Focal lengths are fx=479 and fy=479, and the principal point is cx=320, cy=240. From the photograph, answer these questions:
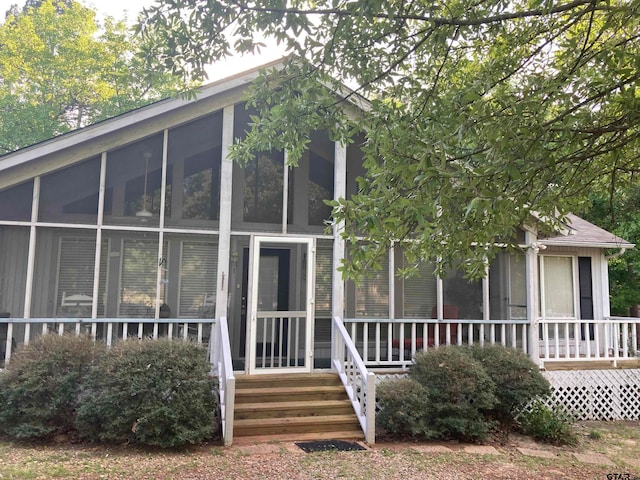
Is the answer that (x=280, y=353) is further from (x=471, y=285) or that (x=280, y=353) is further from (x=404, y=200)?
(x=404, y=200)

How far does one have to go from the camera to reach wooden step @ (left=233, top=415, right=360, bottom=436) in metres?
6.66

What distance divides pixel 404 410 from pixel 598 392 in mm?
4883

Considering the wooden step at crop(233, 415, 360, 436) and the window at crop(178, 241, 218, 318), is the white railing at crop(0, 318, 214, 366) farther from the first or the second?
the wooden step at crop(233, 415, 360, 436)

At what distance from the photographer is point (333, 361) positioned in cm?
809

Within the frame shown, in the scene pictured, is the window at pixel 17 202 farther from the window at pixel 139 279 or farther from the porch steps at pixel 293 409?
the porch steps at pixel 293 409

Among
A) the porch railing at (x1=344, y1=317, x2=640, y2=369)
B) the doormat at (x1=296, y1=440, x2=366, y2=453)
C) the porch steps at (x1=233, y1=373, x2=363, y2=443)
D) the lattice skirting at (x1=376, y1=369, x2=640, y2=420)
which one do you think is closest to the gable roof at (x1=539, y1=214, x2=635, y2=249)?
the porch railing at (x1=344, y1=317, x2=640, y2=369)

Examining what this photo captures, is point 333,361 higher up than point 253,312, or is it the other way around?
point 253,312

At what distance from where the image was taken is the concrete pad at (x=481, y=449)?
257 inches

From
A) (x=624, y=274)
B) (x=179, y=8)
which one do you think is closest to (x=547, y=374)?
(x=179, y=8)

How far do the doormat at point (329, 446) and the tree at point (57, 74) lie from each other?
1733 centimetres

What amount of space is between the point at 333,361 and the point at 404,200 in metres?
4.72

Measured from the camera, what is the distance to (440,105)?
5.16m

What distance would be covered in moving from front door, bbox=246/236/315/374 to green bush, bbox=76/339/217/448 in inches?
66.1

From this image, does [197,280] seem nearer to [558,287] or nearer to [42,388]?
[42,388]
